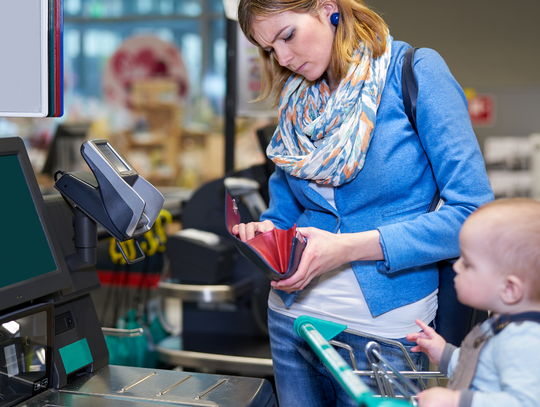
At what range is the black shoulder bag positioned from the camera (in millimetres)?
1165

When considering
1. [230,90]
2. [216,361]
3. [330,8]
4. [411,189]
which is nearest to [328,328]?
[411,189]

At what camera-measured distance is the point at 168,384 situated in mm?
1183

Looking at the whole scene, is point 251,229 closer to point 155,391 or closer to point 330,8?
point 155,391

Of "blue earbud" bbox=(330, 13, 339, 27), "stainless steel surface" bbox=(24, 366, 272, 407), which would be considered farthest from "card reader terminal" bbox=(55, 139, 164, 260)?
"blue earbud" bbox=(330, 13, 339, 27)

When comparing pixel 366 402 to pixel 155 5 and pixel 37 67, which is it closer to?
pixel 37 67

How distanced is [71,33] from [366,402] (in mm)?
7576

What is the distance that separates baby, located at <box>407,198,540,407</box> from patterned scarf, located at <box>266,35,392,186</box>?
14.4 inches

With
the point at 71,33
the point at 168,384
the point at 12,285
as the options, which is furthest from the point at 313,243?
the point at 71,33

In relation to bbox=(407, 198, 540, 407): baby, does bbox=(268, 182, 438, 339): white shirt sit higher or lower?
lower

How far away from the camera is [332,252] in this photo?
1124mm

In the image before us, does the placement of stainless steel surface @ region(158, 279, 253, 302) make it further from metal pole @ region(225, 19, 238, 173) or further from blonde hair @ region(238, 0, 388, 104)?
blonde hair @ region(238, 0, 388, 104)

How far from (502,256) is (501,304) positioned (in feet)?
0.28

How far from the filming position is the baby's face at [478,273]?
32.9 inches

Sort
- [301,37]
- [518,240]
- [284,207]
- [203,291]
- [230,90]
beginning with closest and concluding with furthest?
1. [518,240]
2. [301,37]
3. [284,207]
4. [203,291]
5. [230,90]
